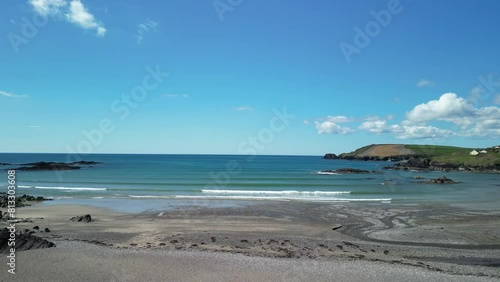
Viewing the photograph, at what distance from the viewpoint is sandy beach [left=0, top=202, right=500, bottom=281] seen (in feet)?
37.7

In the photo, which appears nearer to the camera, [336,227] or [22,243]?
[22,243]

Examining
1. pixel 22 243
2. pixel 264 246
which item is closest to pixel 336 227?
pixel 264 246

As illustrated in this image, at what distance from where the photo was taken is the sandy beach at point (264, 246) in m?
11.5

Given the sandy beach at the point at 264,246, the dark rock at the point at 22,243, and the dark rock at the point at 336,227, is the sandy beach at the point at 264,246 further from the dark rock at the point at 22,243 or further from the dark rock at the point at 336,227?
the dark rock at the point at 22,243

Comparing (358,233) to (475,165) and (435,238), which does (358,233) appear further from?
(475,165)

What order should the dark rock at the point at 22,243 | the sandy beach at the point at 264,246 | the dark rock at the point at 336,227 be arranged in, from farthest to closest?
the dark rock at the point at 336,227, the dark rock at the point at 22,243, the sandy beach at the point at 264,246

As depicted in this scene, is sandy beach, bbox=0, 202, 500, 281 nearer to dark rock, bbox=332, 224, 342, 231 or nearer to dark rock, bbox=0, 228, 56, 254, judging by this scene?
dark rock, bbox=332, 224, 342, 231

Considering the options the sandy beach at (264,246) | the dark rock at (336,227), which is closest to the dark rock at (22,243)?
the sandy beach at (264,246)

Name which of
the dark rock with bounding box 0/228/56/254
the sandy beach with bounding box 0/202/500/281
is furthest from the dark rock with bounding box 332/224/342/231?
the dark rock with bounding box 0/228/56/254

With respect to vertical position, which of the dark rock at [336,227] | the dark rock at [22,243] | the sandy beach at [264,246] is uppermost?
the dark rock at [22,243]

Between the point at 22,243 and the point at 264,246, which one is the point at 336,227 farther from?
the point at 22,243

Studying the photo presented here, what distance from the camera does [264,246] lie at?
15547 millimetres

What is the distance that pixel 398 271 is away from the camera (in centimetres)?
1184

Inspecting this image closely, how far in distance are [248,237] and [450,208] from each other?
1994 cm
